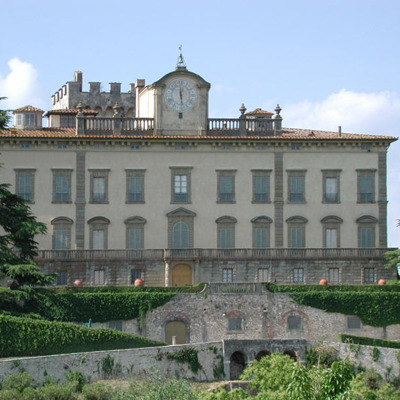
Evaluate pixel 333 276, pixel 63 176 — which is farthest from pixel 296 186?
pixel 63 176

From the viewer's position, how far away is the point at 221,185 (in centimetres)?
7625

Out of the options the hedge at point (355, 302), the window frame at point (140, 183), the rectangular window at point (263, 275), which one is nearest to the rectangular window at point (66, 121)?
the window frame at point (140, 183)

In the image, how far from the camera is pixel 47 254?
73.8m

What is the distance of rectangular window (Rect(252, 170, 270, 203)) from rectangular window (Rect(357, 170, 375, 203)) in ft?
16.8

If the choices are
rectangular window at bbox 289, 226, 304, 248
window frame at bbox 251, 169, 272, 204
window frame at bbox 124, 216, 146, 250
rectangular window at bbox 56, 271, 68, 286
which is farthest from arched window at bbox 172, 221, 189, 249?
rectangular window at bbox 56, 271, 68, 286

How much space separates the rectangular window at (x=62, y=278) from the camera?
73.5 meters

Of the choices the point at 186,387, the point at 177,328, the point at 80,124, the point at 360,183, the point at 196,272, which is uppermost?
the point at 80,124

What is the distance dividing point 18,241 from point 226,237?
1456cm

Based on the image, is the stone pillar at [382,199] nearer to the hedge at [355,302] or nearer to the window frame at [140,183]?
the hedge at [355,302]

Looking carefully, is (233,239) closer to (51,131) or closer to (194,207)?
(194,207)

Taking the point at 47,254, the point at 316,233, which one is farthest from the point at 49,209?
the point at 316,233

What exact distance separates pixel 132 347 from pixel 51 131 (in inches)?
762

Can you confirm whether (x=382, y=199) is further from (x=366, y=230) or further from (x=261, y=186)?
(x=261, y=186)

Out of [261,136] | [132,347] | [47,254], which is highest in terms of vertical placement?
[261,136]
